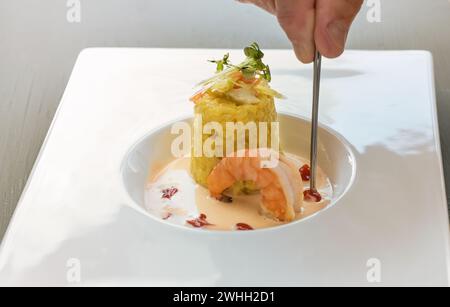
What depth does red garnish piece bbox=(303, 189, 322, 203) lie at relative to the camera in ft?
4.64

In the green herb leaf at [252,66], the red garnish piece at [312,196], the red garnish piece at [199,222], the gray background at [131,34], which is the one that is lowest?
the red garnish piece at [199,222]

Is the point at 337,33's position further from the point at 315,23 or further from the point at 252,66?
the point at 252,66

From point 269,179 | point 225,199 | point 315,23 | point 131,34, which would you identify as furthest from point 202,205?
point 131,34

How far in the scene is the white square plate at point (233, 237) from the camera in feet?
3.70

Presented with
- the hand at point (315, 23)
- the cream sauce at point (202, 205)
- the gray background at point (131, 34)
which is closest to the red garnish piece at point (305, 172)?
the cream sauce at point (202, 205)

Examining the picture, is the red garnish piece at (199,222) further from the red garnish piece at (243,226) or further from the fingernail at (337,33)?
the fingernail at (337,33)

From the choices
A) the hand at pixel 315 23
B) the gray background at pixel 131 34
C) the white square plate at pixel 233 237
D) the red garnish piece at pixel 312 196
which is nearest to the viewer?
the white square plate at pixel 233 237

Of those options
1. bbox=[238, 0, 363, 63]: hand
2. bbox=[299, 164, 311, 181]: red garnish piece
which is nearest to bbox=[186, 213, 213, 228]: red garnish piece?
bbox=[299, 164, 311, 181]: red garnish piece

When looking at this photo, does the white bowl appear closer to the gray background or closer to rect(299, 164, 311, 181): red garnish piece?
rect(299, 164, 311, 181): red garnish piece

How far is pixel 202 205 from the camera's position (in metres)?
1.41

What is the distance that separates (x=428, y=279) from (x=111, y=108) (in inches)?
32.1

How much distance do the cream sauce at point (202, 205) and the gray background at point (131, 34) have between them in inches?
14.3

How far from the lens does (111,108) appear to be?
1627 mm

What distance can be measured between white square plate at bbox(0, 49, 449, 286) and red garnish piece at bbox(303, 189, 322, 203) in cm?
10
